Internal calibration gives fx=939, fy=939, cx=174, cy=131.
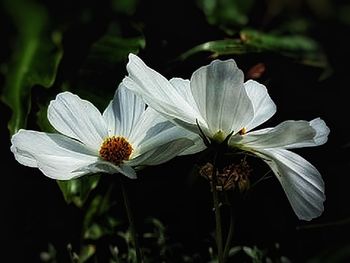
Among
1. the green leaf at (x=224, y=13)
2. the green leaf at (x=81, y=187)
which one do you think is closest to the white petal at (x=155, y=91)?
the green leaf at (x=81, y=187)

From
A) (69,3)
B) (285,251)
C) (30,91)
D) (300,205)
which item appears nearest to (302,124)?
(300,205)

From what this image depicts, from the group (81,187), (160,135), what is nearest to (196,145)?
(160,135)

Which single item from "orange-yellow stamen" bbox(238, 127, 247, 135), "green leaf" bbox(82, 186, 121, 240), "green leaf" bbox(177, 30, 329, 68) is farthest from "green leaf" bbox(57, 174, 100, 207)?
"orange-yellow stamen" bbox(238, 127, 247, 135)

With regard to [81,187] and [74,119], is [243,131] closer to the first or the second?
[74,119]

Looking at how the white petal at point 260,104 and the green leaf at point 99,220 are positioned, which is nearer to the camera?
the white petal at point 260,104

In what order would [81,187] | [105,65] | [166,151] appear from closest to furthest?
[166,151], [81,187], [105,65]

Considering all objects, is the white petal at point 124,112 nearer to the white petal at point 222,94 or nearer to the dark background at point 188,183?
the white petal at point 222,94

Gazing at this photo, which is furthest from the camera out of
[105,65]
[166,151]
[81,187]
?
[105,65]
